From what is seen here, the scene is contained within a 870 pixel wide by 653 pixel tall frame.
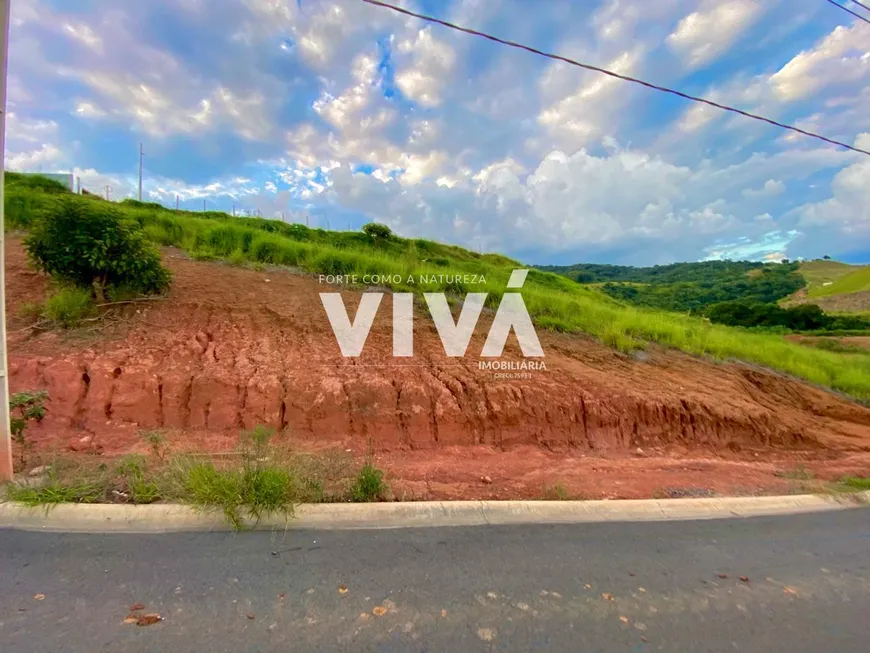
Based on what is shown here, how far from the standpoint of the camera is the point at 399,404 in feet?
19.4

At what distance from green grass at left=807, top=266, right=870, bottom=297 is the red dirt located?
61.6m

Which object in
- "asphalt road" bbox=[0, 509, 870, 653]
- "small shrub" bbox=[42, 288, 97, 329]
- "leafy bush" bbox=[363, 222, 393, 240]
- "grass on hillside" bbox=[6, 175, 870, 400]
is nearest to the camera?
"asphalt road" bbox=[0, 509, 870, 653]

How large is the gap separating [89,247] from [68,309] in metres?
0.95

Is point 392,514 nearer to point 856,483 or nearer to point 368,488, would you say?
point 368,488

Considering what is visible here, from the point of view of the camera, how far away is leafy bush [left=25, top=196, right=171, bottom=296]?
623cm

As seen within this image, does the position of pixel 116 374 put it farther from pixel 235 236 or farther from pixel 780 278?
pixel 780 278

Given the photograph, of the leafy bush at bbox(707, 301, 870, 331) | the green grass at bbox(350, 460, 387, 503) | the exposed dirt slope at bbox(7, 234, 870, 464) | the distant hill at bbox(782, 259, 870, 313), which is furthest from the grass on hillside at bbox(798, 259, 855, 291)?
the green grass at bbox(350, 460, 387, 503)

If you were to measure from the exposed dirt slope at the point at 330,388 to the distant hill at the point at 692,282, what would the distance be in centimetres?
3281

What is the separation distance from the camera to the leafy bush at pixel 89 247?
623 cm

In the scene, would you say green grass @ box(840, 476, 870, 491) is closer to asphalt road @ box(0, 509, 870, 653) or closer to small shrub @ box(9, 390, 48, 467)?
asphalt road @ box(0, 509, 870, 653)

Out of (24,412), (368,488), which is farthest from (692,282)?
(24,412)

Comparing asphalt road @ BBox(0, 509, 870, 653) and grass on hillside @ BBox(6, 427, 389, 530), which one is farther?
grass on hillside @ BBox(6, 427, 389, 530)

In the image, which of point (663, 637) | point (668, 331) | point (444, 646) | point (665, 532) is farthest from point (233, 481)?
point (668, 331)

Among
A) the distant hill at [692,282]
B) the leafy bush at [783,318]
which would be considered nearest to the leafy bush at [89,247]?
the distant hill at [692,282]
